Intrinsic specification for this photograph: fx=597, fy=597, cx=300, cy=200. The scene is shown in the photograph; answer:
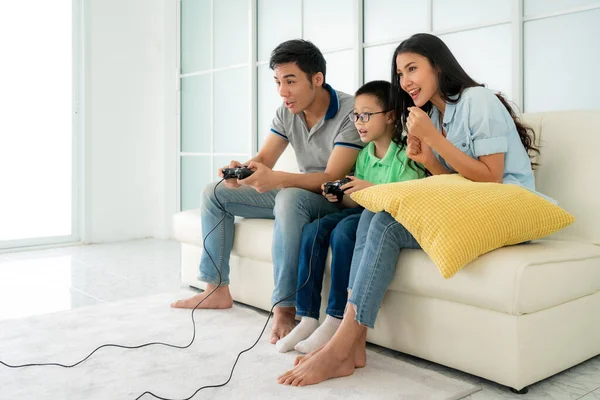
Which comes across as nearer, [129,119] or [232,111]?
[232,111]

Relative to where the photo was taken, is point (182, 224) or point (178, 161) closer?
point (182, 224)

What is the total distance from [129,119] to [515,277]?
12.2ft

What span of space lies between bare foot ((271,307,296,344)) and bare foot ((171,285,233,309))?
1.49 feet

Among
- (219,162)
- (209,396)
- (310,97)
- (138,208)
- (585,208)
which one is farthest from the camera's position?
(138,208)

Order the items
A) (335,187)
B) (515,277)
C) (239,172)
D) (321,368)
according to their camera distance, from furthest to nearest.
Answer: (239,172) < (335,187) < (321,368) < (515,277)

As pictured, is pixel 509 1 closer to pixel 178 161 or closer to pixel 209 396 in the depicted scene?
pixel 209 396

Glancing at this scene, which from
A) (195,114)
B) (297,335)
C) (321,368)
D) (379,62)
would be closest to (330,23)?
(379,62)

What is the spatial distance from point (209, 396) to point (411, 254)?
26.8 inches

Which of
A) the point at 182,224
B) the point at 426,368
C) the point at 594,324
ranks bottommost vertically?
the point at 426,368

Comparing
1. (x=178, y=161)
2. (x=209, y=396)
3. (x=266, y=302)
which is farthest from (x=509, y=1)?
(x=178, y=161)

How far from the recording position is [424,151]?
192 cm

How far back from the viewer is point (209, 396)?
1.54 m

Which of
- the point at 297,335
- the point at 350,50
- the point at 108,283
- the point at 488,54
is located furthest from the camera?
the point at 350,50

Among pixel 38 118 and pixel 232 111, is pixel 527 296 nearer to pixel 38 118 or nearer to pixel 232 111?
pixel 232 111
